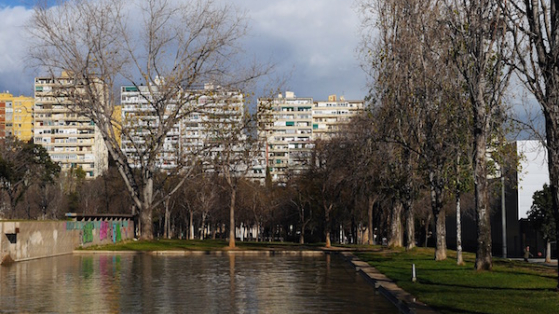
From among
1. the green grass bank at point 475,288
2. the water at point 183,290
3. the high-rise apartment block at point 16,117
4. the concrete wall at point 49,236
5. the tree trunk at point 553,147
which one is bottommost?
the water at point 183,290

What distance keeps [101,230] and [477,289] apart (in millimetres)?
34932

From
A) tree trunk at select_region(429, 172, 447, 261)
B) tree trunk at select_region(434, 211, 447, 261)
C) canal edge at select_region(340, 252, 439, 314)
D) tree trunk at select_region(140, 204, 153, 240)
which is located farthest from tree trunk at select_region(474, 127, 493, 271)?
tree trunk at select_region(140, 204, 153, 240)

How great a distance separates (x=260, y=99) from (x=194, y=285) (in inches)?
1198

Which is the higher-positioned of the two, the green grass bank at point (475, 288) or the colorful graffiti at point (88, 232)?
the colorful graffiti at point (88, 232)

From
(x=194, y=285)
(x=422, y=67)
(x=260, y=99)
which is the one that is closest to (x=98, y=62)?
(x=260, y=99)

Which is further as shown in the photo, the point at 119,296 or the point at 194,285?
the point at 194,285

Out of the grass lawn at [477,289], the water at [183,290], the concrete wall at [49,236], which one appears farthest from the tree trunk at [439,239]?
the concrete wall at [49,236]

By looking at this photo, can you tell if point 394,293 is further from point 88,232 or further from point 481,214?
point 88,232

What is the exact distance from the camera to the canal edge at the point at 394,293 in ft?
50.4

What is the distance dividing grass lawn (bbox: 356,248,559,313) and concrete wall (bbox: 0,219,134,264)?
1767cm

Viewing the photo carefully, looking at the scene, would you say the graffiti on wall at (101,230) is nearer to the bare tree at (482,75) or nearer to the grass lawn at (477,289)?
the grass lawn at (477,289)

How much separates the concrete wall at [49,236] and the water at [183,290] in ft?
8.92

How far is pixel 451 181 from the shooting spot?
30156 millimetres

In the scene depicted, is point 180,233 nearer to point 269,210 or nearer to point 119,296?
point 269,210
